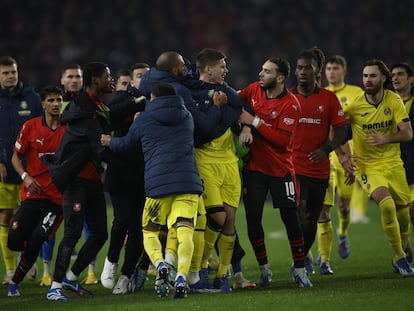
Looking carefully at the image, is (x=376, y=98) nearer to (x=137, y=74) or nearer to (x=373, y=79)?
(x=373, y=79)

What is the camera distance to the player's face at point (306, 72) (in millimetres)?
10867

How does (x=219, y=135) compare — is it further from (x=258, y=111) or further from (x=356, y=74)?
(x=356, y=74)

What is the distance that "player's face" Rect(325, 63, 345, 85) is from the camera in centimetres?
1351

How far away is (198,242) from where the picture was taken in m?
9.34

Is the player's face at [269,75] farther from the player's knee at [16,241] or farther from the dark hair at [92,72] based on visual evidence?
the player's knee at [16,241]

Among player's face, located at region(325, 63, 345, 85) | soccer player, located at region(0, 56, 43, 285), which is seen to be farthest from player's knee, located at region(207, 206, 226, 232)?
player's face, located at region(325, 63, 345, 85)

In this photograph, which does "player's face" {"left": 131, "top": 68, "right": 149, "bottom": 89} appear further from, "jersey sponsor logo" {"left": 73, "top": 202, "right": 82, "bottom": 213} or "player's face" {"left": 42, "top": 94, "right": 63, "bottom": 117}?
"jersey sponsor logo" {"left": 73, "top": 202, "right": 82, "bottom": 213}

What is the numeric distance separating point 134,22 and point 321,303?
2192 centimetres

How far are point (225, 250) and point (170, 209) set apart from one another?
99cm

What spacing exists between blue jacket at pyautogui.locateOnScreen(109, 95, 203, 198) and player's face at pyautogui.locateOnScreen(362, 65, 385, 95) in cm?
310

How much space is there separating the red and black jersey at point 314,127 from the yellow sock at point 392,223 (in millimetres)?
806

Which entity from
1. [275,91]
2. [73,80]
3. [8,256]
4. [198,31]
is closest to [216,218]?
[275,91]

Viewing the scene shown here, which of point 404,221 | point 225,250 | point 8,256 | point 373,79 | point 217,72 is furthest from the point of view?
point 8,256

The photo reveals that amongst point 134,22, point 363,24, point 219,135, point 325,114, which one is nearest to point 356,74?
point 363,24
